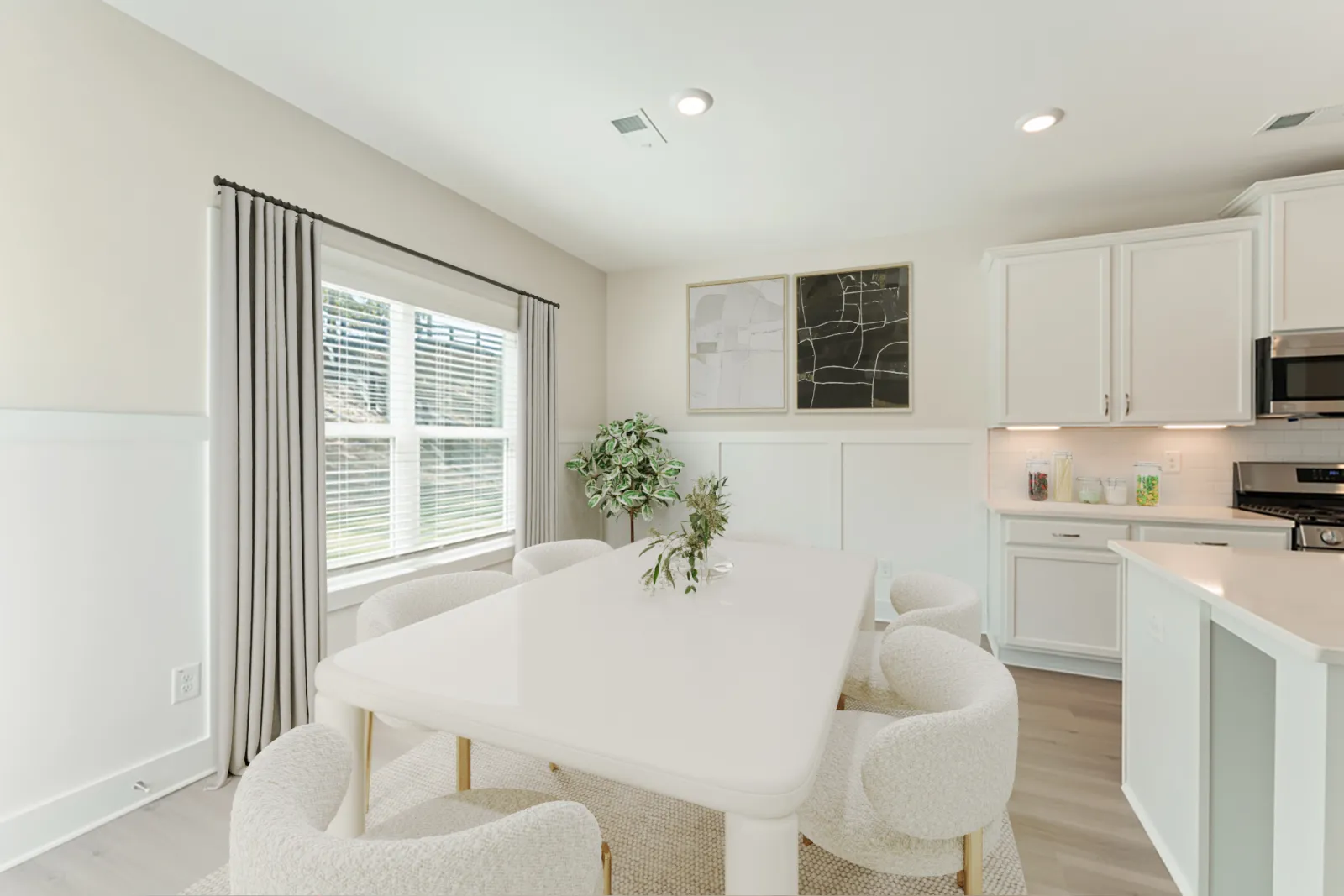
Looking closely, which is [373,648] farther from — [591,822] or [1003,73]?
[1003,73]

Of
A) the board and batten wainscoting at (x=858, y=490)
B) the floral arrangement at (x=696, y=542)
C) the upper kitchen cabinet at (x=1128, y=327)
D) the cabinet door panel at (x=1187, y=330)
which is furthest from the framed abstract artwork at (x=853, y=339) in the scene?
the floral arrangement at (x=696, y=542)

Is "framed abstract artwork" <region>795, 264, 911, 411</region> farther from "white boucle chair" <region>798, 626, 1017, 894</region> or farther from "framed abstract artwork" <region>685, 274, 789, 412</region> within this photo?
"white boucle chair" <region>798, 626, 1017, 894</region>

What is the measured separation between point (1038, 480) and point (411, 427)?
356 centimetres

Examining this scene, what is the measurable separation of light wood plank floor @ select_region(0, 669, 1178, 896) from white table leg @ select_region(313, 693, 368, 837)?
2.91 feet

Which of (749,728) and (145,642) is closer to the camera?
(749,728)

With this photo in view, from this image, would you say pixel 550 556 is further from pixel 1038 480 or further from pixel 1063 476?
pixel 1063 476

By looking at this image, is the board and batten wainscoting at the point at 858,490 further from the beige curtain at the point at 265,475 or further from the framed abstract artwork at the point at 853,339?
the beige curtain at the point at 265,475

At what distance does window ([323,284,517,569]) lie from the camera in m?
2.70

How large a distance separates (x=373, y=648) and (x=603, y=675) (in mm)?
532

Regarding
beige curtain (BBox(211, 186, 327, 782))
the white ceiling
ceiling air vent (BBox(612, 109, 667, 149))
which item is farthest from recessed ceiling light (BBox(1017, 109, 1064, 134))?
beige curtain (BBox(211, 186, 327, 782))

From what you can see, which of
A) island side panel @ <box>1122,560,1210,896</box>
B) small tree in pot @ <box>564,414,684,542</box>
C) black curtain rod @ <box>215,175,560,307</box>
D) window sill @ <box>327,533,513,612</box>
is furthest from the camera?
small tree in pot @ <box>564,414,684,542</box>

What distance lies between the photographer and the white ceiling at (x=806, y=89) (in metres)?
1.87

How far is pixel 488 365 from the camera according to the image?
11.8 ft

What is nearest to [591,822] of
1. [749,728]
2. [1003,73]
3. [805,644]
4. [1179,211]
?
[749,728]
